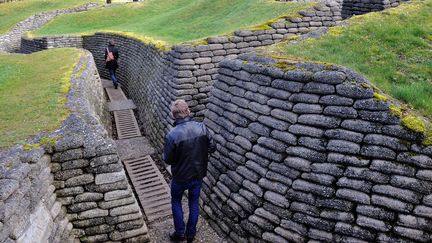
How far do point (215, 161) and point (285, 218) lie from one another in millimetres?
1793

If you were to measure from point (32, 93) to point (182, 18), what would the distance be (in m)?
9.05

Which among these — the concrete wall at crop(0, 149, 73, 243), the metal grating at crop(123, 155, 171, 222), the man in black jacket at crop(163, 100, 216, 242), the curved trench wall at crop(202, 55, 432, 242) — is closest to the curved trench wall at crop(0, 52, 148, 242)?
the concrete wall at crop(0, 149, 73, 243)

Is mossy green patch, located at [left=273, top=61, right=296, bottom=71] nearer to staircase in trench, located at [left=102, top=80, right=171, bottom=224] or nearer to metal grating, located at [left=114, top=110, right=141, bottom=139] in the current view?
staircase in trench, located at [left=102, top=80, right=171, bottom=224]

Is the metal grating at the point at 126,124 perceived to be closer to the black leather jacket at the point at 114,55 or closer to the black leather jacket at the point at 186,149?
the black leather jacket at the point at 114,55

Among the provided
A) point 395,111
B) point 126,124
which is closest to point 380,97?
point 395,111

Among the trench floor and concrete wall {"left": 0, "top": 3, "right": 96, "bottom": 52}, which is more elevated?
concrete wall {"left": 0, "top": 3, "right": 96, "bottom": 52}

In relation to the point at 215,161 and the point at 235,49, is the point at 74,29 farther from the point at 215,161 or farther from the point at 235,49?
the point at 215,161

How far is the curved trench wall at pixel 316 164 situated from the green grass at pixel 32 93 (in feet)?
9.92

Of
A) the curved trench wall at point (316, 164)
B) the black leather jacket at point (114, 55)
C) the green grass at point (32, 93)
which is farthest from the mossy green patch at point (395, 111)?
the black leather jacket at point (114, 55)

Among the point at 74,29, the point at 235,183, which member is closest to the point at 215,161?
the point at 235,183

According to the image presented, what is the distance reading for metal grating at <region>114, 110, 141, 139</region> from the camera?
10962 mm

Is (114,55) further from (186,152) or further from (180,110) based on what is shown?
(186,152)

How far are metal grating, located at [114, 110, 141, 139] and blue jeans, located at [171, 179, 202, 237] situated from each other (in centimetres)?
560

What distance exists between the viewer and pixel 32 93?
8.22 m
